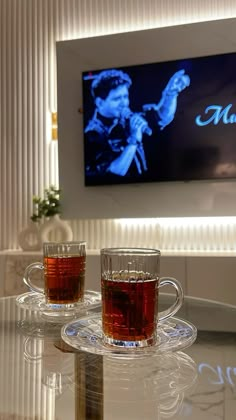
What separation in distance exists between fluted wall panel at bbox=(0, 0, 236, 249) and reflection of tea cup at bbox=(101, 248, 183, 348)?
208 cm

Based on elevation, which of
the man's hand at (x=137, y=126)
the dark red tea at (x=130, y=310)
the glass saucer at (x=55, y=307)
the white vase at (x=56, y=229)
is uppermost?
the man's hand at (x=137, y=126)

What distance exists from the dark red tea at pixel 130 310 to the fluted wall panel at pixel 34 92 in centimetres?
208

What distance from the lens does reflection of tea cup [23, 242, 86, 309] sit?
0.80 meters

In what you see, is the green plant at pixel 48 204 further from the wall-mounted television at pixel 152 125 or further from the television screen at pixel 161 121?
the television screen at pixel 161 121

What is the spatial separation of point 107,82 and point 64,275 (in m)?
2.07

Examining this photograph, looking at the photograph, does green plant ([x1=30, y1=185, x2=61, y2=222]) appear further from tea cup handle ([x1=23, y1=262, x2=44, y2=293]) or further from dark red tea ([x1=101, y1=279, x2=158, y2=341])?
dark red tea ([x1=101, y1=279, x2=158, y2=341])

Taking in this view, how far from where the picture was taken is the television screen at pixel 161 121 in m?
2.44

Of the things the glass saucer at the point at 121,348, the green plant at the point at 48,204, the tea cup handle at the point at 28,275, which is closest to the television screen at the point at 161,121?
the green plant at the point at 48,204

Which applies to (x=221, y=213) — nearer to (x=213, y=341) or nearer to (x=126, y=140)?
(x=126, y=140)

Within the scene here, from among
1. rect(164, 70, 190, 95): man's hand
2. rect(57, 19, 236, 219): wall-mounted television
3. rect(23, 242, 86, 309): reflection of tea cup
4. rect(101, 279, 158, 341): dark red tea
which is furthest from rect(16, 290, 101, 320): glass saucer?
rect(164, 70, 190, 95): man's hand

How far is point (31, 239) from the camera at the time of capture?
8.67 ft

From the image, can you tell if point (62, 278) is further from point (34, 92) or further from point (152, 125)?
point (34, 92)

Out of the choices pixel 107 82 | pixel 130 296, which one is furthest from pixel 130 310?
pixel 107 82

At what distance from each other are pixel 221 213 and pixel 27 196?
1.37 meters
